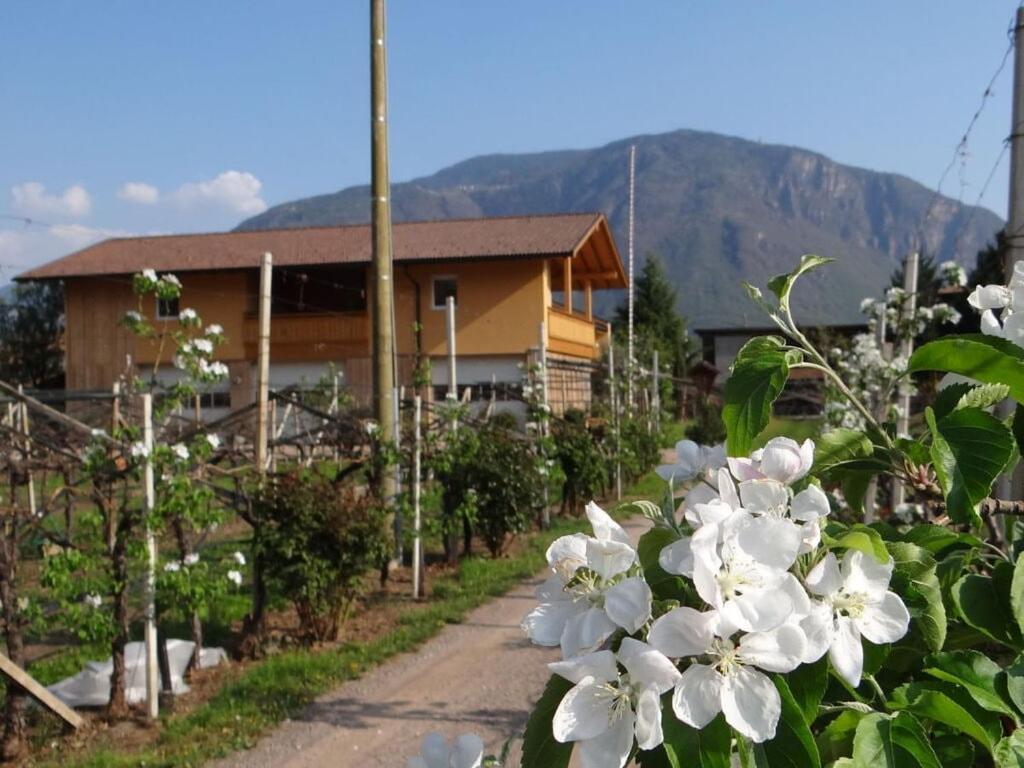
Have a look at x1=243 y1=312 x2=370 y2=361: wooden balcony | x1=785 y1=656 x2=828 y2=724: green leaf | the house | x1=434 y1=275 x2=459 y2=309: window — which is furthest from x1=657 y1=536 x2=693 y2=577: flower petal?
x1=243 y1=312 x2=370 y2=361: wooden balcony

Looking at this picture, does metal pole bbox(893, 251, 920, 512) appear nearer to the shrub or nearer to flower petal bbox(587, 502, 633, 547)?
the shrub

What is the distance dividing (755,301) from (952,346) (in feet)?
0.75

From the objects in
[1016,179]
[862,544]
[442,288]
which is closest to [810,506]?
[862,544]

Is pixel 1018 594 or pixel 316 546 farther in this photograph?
pixel 316 546

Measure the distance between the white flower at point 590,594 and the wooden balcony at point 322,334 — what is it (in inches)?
947

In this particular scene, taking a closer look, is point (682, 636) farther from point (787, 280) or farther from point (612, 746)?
point (787, 280)

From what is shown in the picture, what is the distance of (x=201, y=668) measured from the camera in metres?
6.49

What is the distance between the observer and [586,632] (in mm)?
784

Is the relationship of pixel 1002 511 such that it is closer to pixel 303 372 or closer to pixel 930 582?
pixel 930 582

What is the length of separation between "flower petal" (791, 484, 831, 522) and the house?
21.2m

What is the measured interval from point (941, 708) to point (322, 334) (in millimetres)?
24615

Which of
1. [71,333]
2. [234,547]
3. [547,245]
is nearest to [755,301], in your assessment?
[234,547]

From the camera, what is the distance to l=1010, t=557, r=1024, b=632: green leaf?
91 cm

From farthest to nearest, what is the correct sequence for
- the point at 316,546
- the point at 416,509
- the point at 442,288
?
1. the point at 442,288
2. the point at 416,509
3. the point at 316,546
